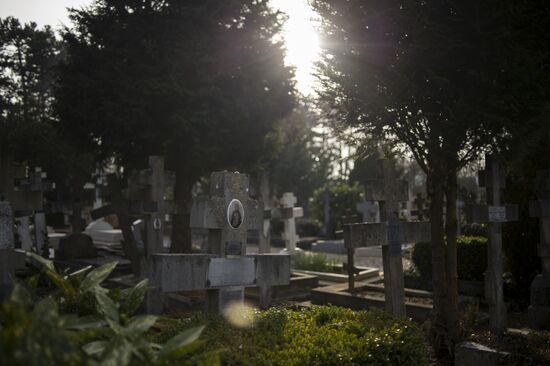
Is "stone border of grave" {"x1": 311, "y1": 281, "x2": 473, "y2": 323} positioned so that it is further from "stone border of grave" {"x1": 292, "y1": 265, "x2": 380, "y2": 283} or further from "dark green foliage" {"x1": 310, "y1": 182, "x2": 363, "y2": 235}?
"dark green foliage" {"x1": 310, "y1": 182, "x2": 363, "y2": 235}

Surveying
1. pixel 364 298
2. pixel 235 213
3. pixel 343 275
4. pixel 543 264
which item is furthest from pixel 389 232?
pixel 343 275

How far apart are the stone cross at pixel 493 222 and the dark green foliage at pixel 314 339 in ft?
11.8

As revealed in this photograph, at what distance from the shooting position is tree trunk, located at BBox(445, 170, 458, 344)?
661cm

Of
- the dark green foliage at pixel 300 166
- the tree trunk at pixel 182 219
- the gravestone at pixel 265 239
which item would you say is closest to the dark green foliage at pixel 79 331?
the gravestone at pixel 265 239

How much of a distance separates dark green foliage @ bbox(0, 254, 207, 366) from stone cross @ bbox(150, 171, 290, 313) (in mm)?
1524

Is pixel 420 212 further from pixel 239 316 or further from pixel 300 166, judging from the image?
pixel 300 166

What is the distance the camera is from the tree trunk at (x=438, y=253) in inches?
261

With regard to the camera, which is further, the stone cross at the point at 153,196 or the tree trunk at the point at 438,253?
the stone cross at the point at 153,196

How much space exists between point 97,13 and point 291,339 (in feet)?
43.4

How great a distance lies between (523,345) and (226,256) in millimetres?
3609

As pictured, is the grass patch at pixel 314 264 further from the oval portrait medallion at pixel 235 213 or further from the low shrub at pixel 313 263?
the oval portrait medallion at pixel 235 213

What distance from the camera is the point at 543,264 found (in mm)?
8875

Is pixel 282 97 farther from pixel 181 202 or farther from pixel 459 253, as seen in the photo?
pixel 459 253

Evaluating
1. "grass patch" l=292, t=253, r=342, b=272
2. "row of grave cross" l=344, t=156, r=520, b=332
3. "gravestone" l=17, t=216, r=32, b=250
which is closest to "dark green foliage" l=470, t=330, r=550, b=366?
"row of grave cross" l=344, t=156, r=520, b=332
